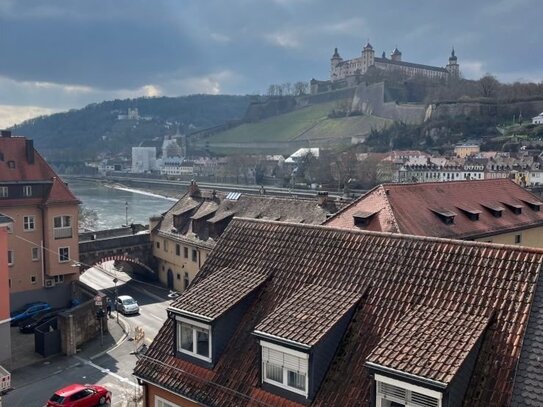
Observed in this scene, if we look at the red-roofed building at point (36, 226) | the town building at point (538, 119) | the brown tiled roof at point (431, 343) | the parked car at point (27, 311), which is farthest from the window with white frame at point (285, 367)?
the town building at point (538, 119)

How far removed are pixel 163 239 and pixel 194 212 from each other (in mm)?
3070

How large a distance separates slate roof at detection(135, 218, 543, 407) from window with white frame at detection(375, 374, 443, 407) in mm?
349

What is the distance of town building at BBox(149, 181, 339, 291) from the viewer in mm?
33188

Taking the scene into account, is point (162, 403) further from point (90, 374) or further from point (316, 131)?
point (316, 131)

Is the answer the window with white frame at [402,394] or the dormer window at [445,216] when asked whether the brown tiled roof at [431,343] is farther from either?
the dormer window at [445,216]

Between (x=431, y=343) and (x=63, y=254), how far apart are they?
96.8 feet

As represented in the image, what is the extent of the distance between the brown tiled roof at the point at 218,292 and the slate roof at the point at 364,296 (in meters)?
0.21

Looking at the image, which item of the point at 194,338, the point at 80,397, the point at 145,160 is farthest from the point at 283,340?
the point at 145,160

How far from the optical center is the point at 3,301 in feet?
67.6

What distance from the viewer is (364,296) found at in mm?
8102

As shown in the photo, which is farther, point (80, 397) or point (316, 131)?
point (316, 131)

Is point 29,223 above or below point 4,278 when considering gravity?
above

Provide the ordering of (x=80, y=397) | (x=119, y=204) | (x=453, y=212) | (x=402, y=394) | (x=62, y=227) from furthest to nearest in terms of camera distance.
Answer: (x=119, y=204)
(x=62, y=227)
(x=453, y=212)
(x=80, y=397)
(x=402, y=394)

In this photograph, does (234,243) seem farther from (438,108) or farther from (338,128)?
(338,128)
